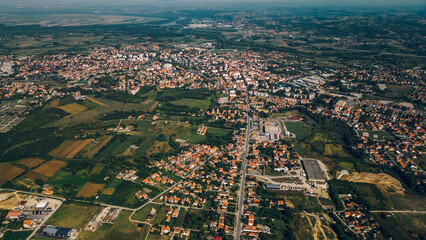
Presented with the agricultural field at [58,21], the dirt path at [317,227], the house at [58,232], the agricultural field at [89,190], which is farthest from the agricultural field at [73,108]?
the agricultural field at [58,21]

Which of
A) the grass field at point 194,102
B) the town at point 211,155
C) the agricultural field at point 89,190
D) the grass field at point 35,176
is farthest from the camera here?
the grass field at point 194,102

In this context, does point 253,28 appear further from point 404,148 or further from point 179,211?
point 179,211

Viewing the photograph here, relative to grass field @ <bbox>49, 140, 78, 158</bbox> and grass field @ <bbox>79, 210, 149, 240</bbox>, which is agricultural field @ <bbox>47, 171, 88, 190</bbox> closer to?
grass field @ <bbox>49, 140, 78, 158</bbox>

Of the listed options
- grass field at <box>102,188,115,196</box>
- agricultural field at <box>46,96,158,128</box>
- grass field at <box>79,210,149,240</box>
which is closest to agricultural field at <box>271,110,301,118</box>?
agricultural field at <box>46,96,158,128</box>

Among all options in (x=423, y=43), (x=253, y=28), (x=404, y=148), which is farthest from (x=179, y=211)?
(x=253, y=28)

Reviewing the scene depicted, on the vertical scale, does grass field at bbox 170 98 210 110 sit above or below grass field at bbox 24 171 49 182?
above

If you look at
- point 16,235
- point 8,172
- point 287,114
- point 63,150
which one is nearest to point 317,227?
point 287,114

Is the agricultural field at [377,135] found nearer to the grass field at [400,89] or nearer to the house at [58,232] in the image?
the grass field at [400,89]
